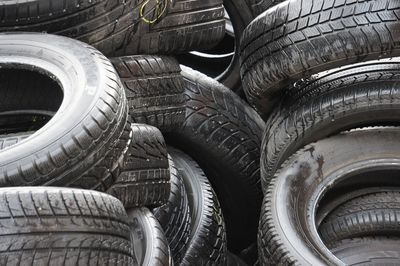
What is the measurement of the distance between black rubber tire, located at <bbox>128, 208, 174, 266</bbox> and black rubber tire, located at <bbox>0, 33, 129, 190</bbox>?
0.69ft

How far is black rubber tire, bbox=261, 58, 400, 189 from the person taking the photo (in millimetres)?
2438

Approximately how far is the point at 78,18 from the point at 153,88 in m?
0.36

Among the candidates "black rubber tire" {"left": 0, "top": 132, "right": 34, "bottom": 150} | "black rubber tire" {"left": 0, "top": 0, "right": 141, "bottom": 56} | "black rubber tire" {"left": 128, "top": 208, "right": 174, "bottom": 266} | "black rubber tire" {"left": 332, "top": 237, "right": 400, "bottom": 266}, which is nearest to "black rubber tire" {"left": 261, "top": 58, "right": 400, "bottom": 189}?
"black rubber tire" {"left": 332, "top": 237, "right": 400, "bottom": 266}

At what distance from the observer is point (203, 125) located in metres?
2.91

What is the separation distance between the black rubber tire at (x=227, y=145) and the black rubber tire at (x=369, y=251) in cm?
60

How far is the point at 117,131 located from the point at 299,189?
66cm

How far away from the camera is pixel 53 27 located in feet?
8.27

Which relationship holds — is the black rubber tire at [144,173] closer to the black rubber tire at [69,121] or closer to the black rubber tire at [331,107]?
the black rubber tire at [69,121]

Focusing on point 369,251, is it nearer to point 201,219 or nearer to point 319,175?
point 319,175

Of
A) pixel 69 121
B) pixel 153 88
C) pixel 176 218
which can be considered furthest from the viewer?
pixel 153 88

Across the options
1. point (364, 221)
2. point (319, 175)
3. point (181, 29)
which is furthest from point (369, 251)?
point (181, 29)

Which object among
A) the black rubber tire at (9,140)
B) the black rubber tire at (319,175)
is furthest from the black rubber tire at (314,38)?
the black rubber tire at (9,140)

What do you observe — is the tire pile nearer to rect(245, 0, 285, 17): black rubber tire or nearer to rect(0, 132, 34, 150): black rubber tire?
rect(0, 132, 34, 150): black rubber tire

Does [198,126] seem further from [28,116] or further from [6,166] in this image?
[6,166]
